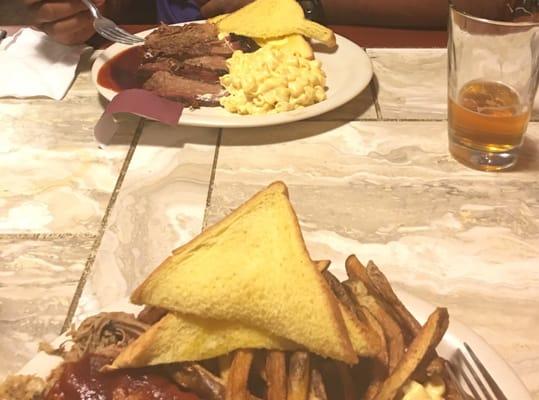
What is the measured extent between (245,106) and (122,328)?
0.80 m

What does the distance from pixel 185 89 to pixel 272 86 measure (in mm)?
234

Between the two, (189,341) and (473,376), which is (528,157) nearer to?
(473,376)

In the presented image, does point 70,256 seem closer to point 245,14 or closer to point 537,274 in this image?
point 537,274

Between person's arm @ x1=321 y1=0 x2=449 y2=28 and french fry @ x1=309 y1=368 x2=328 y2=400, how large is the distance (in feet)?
5.47

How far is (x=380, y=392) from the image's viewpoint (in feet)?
2.35

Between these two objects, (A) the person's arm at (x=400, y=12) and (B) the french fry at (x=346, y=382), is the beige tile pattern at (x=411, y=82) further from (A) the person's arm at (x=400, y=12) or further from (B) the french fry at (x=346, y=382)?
(B) the french fry at (x=346, y=382)

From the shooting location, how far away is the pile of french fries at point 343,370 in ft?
2.33

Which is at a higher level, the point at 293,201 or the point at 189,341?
the point at 189,341

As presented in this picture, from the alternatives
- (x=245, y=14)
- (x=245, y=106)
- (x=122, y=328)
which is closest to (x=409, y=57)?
(x=245, y=14)

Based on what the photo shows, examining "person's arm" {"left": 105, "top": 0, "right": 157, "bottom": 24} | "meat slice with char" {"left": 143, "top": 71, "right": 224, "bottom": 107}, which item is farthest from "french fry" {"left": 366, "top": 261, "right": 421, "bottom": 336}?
"person's arm" {"left": 105, "top": 0, "right": 157, "bottom": 24}

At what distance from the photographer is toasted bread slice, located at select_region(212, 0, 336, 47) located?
70.1 inches

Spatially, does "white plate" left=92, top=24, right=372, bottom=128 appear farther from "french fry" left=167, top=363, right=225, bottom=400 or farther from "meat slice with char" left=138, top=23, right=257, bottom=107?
"french fry" left=167, top=363, right=225, bottom=400

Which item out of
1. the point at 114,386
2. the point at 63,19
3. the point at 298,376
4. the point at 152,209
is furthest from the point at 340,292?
the point at 63,19

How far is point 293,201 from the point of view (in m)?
1.30
